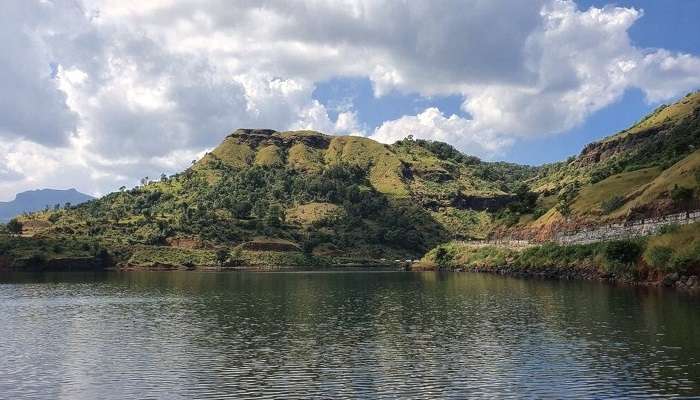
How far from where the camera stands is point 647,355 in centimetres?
5597

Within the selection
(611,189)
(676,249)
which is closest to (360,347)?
(676,249)

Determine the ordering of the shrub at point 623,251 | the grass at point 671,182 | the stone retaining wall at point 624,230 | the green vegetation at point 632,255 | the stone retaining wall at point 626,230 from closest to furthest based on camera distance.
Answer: the green vegetation at point 632,255
the stone retaining wall at point 626,230
the stone retaining wall at point 624,230
the shrub at point 623,251
the grass at point 671,182

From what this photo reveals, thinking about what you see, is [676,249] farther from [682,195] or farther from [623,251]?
[682,195]

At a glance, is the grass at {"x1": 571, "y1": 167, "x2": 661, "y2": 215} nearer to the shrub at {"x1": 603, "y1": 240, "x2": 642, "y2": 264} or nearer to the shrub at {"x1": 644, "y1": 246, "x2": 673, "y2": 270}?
the shrub at {"x1": 603, "y1": 240, "x2": 642, "y2": 264}

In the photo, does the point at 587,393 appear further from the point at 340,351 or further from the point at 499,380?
the point at 340,351

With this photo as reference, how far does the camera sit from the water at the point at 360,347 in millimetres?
47062

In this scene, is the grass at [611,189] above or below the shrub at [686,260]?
above

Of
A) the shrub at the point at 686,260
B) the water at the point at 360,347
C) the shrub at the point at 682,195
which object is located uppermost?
the shrub at the point at 682,195

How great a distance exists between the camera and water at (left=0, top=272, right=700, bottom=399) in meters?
47.1

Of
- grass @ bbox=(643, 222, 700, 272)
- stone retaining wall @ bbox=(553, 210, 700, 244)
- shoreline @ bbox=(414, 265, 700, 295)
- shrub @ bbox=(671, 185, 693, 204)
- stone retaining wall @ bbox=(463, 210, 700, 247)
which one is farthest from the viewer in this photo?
shrub @ bbox=(671, 185, 693, 204)

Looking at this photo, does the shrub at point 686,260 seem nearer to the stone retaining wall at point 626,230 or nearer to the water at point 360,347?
the water at point 360,347

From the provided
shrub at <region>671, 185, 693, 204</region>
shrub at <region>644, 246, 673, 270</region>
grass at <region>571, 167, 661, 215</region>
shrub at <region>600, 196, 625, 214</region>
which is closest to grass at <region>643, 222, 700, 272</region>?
shrub at <region>644, 246, 673, 270</region>

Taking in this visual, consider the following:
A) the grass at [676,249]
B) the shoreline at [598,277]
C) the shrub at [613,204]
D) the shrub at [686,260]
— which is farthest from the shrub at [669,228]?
the shrub at [613,204]

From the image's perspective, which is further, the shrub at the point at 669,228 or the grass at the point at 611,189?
the grass at the point at 611,189
